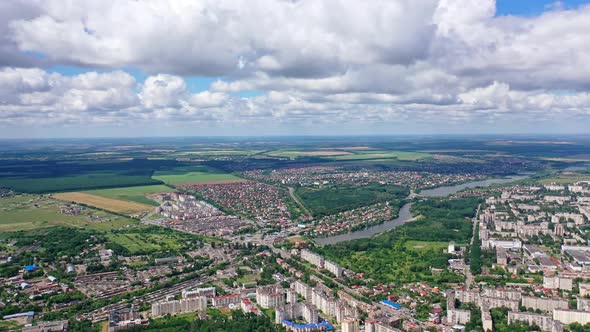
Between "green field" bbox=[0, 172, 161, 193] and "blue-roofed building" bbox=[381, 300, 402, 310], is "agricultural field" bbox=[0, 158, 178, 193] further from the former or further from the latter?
"blue-roofed building" bbox=[381, 300, 402, 310]

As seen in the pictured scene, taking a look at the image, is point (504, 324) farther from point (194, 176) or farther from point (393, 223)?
point (194, 176)

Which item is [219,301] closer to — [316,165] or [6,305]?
[6,305]

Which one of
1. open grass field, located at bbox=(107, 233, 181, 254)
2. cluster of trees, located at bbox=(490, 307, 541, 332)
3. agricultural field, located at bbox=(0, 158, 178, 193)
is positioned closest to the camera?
cluster of trees, located at bbox=(490, 307, 541, 332)

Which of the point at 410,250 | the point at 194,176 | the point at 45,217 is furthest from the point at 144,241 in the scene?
the point at 194,176

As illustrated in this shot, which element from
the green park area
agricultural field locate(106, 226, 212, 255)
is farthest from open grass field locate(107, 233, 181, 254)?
the green park area

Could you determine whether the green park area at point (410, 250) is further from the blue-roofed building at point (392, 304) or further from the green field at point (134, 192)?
the green field at point (134, 192)
